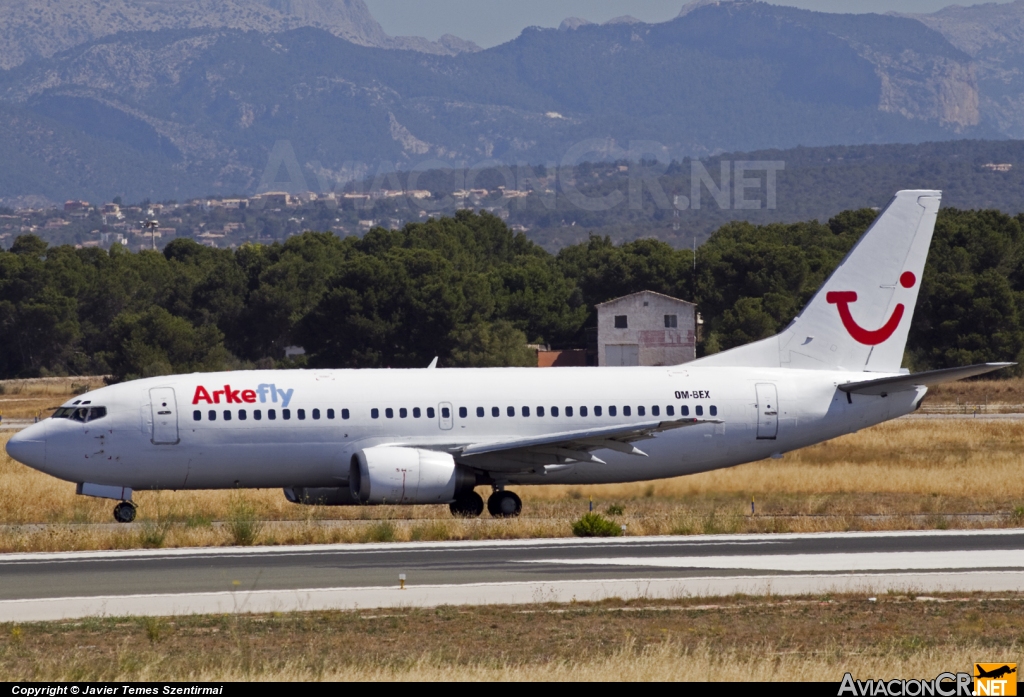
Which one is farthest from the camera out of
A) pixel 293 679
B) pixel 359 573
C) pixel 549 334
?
pixel 549 334

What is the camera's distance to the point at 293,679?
44.6 feet

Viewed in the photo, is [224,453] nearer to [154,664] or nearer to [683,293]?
[154,664]

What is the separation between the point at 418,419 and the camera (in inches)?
1239

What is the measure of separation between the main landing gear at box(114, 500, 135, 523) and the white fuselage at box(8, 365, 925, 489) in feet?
1.54

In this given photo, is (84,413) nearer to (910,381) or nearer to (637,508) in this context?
(637,508)

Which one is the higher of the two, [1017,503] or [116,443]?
[116,443]

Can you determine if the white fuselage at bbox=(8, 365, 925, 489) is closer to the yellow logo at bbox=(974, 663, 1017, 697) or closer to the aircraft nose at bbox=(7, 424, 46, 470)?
the aircraft nose at bbox=(7, 424, 46, 470)

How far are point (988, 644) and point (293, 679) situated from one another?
8.07 m

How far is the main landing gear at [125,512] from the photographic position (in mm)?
30656

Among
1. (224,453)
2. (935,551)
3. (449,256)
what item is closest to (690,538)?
(935,551)

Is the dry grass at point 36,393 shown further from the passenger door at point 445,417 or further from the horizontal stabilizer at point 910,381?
the horizontal stabilizer at point 910,381

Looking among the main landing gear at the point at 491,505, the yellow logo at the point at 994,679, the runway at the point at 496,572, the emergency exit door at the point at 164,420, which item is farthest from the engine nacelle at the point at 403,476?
the yellow logo at the point at 994,679

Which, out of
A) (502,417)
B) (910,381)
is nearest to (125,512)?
(502,417)

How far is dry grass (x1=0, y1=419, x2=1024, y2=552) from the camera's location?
28062 mm
